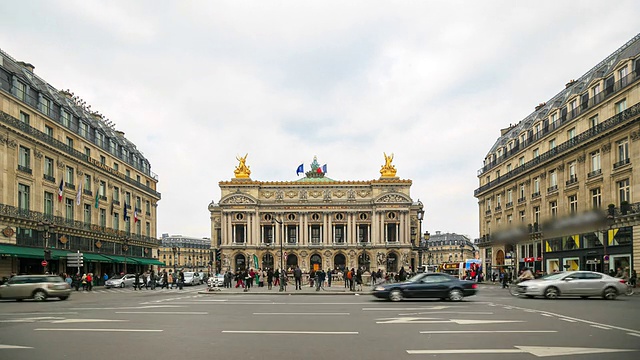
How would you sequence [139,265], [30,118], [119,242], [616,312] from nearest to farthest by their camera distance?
[616,312]
[30,118]
[119,242]
[139,265]

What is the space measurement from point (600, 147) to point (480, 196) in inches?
1250

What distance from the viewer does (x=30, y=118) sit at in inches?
1791

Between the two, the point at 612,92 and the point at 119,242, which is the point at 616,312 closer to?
the point at 612,92

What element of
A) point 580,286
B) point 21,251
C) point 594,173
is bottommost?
point 580,286

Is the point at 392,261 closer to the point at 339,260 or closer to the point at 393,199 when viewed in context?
the point at 339,260

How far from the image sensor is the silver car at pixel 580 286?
84.2 ft

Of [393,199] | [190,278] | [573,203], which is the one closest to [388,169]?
[393,199]

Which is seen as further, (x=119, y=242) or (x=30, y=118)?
(x=119, y=242)

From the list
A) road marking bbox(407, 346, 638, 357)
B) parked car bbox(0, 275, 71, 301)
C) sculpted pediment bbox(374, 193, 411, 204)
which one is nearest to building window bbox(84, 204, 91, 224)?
parked car bbox(0, 275, 71, 301)

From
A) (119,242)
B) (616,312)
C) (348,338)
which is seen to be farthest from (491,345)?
(119,242)

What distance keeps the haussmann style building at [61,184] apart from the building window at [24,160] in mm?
73

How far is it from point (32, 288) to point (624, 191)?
35231 millimetres

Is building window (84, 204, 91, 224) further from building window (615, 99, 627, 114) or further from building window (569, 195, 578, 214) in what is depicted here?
building window (615, 99, 627, 114)

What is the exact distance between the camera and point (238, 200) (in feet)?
377
